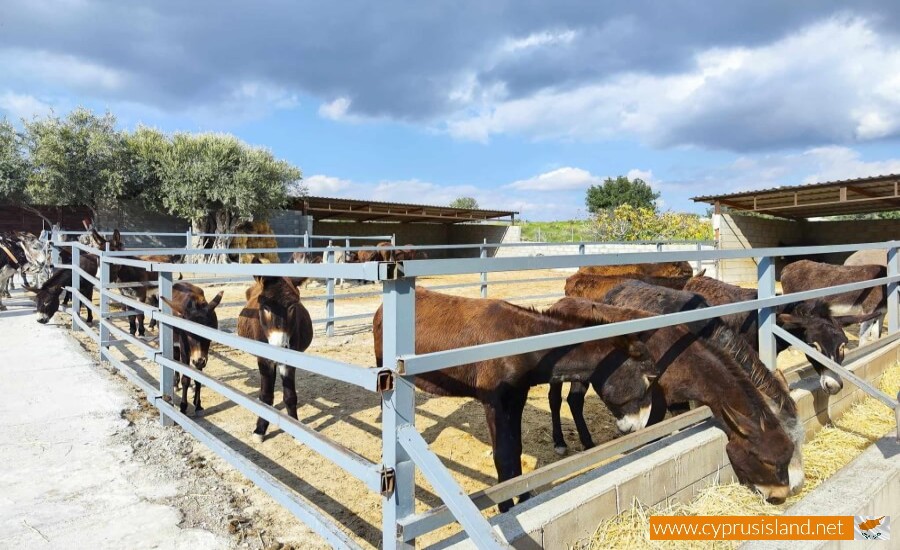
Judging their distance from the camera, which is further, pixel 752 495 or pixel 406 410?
pixel 752 495

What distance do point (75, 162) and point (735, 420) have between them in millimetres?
20614

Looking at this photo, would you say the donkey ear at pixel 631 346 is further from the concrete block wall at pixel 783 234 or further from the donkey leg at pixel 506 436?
the concrete block wall at pixel 783 234

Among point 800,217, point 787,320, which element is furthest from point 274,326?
point 800,217

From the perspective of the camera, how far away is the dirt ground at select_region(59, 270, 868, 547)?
279cm

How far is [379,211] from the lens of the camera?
75.2ft

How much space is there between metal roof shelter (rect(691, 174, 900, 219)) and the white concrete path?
56.4 ft

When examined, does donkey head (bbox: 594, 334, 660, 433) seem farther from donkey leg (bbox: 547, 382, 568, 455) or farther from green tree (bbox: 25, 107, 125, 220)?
green tree (bbox: 25, 107, 125, 220)

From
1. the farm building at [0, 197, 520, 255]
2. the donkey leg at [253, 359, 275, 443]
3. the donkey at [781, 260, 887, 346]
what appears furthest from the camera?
the farm building at [0, 197, 520, 255]

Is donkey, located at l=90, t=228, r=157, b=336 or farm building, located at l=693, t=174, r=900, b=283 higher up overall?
farm building, located at l=693, t=174, r=900, b=283

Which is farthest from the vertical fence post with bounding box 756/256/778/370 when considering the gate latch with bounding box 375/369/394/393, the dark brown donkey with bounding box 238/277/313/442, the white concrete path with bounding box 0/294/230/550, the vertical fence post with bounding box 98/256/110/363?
the vertical fence post with bounding box 98/256/110/363

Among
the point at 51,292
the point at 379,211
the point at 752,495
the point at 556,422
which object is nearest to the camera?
the point at 752,495

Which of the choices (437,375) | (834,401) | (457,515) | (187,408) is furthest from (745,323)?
(187,408)

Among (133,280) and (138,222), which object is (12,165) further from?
Answer: (133,280)

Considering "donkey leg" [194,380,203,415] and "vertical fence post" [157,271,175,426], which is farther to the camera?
"donkey leg" [194,380,203,415]
